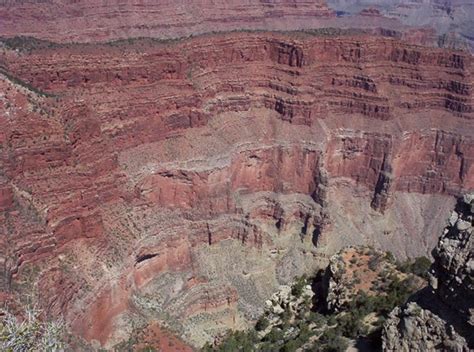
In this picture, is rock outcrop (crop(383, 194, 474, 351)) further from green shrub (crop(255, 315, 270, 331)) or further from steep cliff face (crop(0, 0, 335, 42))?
steep cliff face (crop(0, 0, 335, 42))

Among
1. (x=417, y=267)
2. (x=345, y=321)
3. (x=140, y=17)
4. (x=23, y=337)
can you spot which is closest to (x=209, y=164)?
(x=417, y=267)

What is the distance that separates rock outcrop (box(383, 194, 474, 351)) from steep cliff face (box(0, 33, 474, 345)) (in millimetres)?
25554

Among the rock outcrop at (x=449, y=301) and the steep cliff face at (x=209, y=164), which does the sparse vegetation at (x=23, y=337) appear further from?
the steep cliff face at (x=209, y=164)

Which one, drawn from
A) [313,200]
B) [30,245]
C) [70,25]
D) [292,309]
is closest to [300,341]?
[292,309]

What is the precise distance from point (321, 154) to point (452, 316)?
156 feet

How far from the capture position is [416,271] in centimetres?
3048

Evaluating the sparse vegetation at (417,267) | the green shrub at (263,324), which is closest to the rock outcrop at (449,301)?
the sparse vegetation at (417,267)

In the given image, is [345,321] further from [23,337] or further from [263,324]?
[23,337]

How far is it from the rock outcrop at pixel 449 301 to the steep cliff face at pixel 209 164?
25554 mm

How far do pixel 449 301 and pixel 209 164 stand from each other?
41.2 meters

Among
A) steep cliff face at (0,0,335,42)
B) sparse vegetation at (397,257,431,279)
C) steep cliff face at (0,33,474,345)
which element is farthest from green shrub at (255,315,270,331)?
steep cliff face at (0,0,335,42)

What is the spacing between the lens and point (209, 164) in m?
56.1

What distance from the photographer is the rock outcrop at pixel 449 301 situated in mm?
15797

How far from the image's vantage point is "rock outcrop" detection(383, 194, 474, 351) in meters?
15.8
